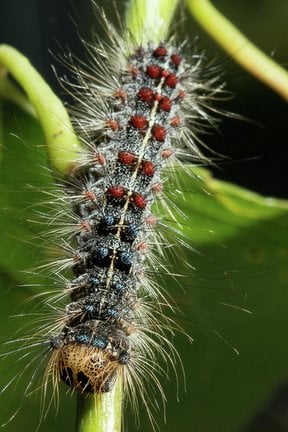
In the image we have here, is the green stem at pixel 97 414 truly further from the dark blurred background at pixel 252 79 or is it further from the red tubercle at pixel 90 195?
the dark blurred background at pixel 252 79

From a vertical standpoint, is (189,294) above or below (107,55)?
below

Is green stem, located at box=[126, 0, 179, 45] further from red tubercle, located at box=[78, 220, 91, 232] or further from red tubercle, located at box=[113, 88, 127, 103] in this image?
red tubercle, located at box=[78, 220, 91, 232]

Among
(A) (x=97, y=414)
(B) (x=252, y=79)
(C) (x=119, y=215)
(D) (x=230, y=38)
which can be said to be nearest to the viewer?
(A) (x=97, y=414)

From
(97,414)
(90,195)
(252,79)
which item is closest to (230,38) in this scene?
(90,195)

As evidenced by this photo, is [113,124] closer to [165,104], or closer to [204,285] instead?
[165,104]

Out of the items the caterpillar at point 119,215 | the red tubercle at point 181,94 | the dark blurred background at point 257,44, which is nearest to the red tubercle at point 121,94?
the caterpillar at point 119,215

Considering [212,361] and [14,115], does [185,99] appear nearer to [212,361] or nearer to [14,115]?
[14,115]

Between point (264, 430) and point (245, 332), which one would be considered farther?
point (264, 430)

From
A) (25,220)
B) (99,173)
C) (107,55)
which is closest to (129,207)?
(99,173)
